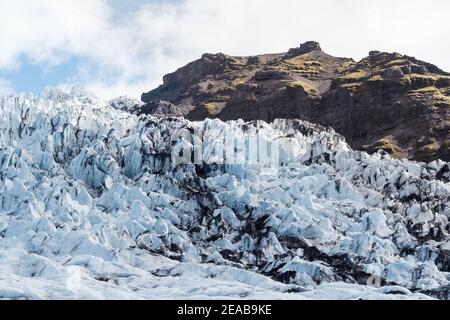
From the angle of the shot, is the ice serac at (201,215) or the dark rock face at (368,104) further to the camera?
the dark rock face at (368,104)

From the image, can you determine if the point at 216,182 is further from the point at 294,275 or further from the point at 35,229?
the point at 294,275

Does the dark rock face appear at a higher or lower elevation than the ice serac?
higher

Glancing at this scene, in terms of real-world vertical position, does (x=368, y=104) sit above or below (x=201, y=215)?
above

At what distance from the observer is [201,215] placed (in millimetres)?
78688

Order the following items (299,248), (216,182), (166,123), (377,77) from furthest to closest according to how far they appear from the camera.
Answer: (377,77), (166,123), (216,182), (299,248)

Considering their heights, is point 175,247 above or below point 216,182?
below

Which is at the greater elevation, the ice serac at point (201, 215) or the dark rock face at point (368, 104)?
the dark rock face at point (368, 104)

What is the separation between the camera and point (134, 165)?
91.6 metres

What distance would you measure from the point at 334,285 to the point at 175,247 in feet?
67.1

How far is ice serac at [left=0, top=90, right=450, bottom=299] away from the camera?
58219 mm

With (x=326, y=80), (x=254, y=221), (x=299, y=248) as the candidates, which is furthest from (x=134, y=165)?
(x=326, y=80)

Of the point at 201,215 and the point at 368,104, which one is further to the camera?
the point at 368,104

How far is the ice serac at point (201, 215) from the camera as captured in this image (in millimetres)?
58219

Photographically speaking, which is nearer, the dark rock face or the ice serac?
the ice serac
